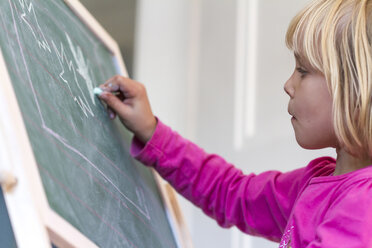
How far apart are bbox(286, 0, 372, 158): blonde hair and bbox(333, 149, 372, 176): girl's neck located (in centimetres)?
2

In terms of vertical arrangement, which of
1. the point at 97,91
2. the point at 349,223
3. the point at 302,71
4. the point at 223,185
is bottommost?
the point at 349,223

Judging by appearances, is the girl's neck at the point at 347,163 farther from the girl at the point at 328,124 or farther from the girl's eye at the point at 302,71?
the girl's eye at the point at 302,71

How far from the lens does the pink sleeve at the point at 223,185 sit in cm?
98

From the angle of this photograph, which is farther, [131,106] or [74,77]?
[131,106]

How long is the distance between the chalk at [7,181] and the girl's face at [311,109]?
1.44 ft

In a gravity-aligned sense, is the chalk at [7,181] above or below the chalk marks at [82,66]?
below

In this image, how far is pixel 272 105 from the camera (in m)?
1.47

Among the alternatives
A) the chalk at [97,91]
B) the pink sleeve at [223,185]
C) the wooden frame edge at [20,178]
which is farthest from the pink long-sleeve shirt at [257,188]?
the wooden frame edge at [20,178]

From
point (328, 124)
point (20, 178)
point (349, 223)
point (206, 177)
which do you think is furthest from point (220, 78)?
point (20, 178)

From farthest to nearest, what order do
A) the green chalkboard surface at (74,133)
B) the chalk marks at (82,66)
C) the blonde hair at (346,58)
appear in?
1. the chalk marks at (82,66)
2. the blonde hair at (346,58)
3. the green chalkboard surface at (74,133)

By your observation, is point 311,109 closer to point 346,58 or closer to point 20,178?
point 346,58

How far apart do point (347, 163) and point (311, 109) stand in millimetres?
102

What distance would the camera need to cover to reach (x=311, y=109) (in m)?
0.81

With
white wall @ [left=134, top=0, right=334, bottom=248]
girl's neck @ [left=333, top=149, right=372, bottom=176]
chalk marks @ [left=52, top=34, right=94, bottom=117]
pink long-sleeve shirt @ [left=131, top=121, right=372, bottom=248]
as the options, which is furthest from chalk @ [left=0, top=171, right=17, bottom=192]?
white wall @ [left=134, top=0, right=334, bottom=248]
